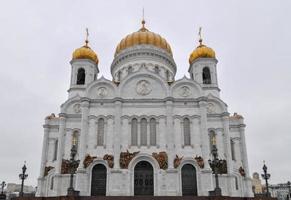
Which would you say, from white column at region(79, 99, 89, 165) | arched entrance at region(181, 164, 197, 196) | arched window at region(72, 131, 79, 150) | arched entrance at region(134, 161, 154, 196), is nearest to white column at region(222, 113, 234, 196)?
arched entrance at region(181, 164, 197, 196)

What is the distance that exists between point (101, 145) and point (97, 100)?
4599 mm

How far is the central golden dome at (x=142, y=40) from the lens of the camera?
38812mm

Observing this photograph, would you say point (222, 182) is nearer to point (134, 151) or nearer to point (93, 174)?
point (134, 151)

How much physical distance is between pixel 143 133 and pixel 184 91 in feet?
20.2

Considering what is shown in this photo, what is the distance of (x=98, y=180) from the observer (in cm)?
2895

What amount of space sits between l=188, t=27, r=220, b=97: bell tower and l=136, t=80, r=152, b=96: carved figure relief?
6234mm

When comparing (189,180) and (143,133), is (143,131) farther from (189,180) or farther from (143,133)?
(189,180)

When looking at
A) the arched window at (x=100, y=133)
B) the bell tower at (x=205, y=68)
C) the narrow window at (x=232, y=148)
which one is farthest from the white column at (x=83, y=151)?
the narrow window at (x=232, y=148)

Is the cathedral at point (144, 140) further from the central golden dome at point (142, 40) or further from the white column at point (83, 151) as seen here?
the central golden dome at point (142, 40)

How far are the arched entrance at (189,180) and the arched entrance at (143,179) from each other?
9.54 feet

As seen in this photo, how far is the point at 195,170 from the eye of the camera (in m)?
29.2

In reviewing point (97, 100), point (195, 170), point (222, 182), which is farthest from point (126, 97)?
point (222, 182)

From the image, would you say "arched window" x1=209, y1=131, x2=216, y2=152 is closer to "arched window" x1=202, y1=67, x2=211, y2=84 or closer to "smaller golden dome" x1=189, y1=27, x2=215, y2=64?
"arched window" x1=202, y1=67, x2=211, y2=84

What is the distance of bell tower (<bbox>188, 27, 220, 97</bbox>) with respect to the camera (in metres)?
34.9
